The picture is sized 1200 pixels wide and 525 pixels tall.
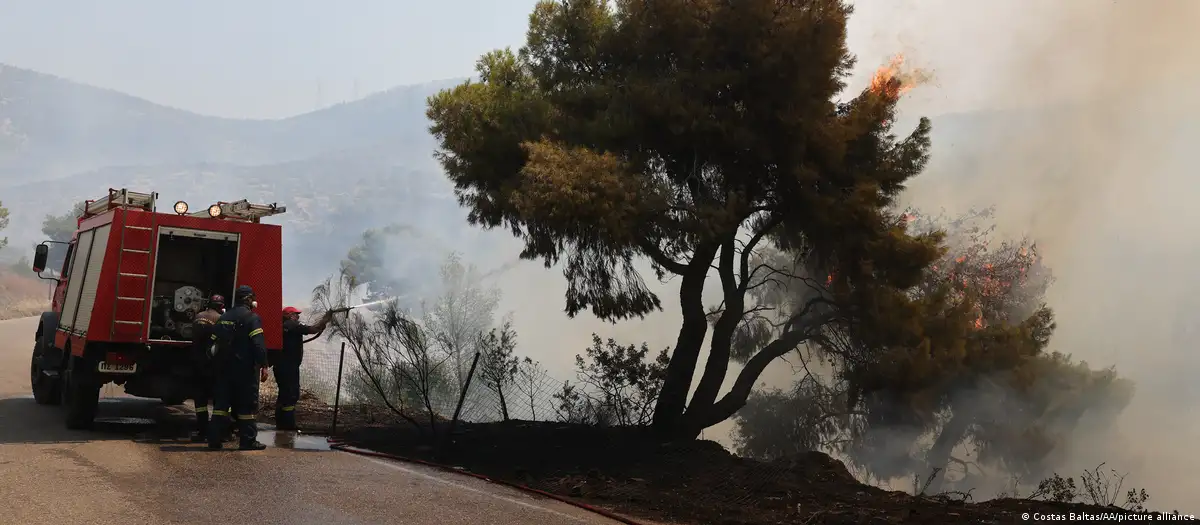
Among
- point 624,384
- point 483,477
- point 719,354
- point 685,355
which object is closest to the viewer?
point 483,477

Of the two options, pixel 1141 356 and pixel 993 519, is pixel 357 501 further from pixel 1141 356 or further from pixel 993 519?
pixel 1141 356

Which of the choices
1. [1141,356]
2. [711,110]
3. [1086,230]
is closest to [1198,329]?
[1141,356]

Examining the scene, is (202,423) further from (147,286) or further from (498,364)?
(498,364)

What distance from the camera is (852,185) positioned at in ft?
44.2

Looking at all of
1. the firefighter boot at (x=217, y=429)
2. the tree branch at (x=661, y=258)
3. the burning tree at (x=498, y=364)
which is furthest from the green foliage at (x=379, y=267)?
the firefighter boot at (x=217, y=429)

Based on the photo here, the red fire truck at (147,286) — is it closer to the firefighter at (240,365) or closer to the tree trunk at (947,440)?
the firefighter at (240,365)

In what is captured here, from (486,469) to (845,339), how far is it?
627 cm

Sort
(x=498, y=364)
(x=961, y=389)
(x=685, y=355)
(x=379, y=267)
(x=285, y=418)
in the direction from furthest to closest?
(x=379, y=267), (x=961, y=389), (x=498, y=364), (x=685, y=355), (x=285, y=418)

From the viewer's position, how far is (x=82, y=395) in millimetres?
11805

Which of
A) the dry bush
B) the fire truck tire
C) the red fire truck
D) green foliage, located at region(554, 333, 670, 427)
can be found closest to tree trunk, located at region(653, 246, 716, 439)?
green foliage, located at region(554, 333, 670, 427)

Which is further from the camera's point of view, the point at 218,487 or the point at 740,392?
the point at 740,392

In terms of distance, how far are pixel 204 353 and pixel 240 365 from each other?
647mm

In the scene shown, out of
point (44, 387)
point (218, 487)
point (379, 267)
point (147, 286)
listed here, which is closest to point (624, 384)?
point (147, 286)

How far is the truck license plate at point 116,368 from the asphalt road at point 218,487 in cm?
78
